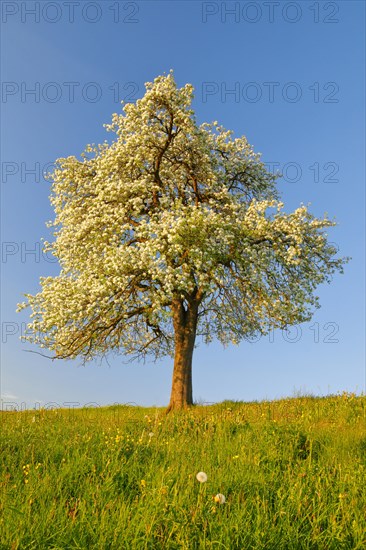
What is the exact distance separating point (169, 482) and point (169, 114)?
733 inches

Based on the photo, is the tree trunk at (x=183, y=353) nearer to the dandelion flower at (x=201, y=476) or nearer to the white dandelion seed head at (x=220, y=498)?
the dandelion flower at (x=201, y=476)

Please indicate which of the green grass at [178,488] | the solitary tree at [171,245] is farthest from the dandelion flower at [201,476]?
the solitary tree at [171,245]

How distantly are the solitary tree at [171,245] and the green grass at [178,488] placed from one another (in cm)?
922

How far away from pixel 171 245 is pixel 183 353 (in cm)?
581

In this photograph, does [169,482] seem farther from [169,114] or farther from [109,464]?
[169,114]

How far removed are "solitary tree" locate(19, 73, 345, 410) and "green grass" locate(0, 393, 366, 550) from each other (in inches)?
363

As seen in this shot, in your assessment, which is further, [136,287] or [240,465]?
[136,287]

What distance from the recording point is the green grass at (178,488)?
5559mm

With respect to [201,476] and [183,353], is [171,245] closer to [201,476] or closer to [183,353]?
[183,353]

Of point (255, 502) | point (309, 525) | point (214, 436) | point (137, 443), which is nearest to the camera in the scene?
point (309, 525)

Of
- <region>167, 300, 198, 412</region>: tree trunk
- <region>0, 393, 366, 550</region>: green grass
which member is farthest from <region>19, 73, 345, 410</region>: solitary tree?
<region>0, 393, 366, 550</region>: green grass

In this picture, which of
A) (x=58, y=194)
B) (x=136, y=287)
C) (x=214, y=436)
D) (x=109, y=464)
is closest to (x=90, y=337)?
(x=136, y=287)

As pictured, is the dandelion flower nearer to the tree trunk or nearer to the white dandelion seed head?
the white dandelion seed head

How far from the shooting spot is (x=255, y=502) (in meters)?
6.62
